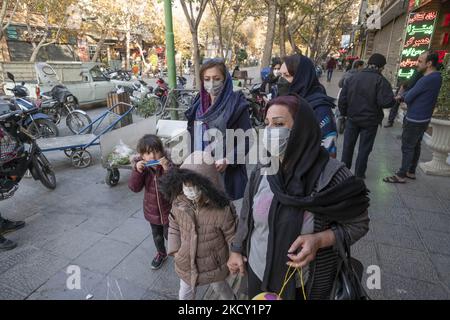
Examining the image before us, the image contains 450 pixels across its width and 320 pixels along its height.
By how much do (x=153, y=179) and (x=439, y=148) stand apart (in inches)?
185

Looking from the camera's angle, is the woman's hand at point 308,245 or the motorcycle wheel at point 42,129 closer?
the woman's hand at point 308,245

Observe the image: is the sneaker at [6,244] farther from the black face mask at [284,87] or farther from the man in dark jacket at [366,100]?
the man in dark jacket at [366,100]

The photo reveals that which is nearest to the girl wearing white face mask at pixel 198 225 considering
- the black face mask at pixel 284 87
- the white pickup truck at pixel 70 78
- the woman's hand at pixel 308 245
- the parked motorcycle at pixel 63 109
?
the woman's hand at pixel 308 245

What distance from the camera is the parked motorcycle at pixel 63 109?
7383 millimetres

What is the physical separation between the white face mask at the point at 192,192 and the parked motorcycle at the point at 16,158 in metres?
3.02

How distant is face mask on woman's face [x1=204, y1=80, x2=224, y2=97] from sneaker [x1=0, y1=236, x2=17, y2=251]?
2.65 m

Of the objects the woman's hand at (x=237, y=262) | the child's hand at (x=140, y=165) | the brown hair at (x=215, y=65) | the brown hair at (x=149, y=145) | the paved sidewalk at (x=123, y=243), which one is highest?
the brown hair at (x=215, y=65)

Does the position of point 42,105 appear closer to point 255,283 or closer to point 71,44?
point 255,283

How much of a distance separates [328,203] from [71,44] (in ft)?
94.1

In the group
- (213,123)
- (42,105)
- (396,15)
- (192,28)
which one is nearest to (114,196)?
(213,123)

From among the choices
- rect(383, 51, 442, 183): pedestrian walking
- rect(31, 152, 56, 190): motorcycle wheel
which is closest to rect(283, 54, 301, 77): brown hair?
rect(383, 51, 442, 183): pedestrian walking

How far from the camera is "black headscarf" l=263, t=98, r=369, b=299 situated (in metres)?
1.22

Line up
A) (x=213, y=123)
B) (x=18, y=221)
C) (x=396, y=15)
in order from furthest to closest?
(x=396, y=15) → (x=18, y=221) → (x=213, y=123)
